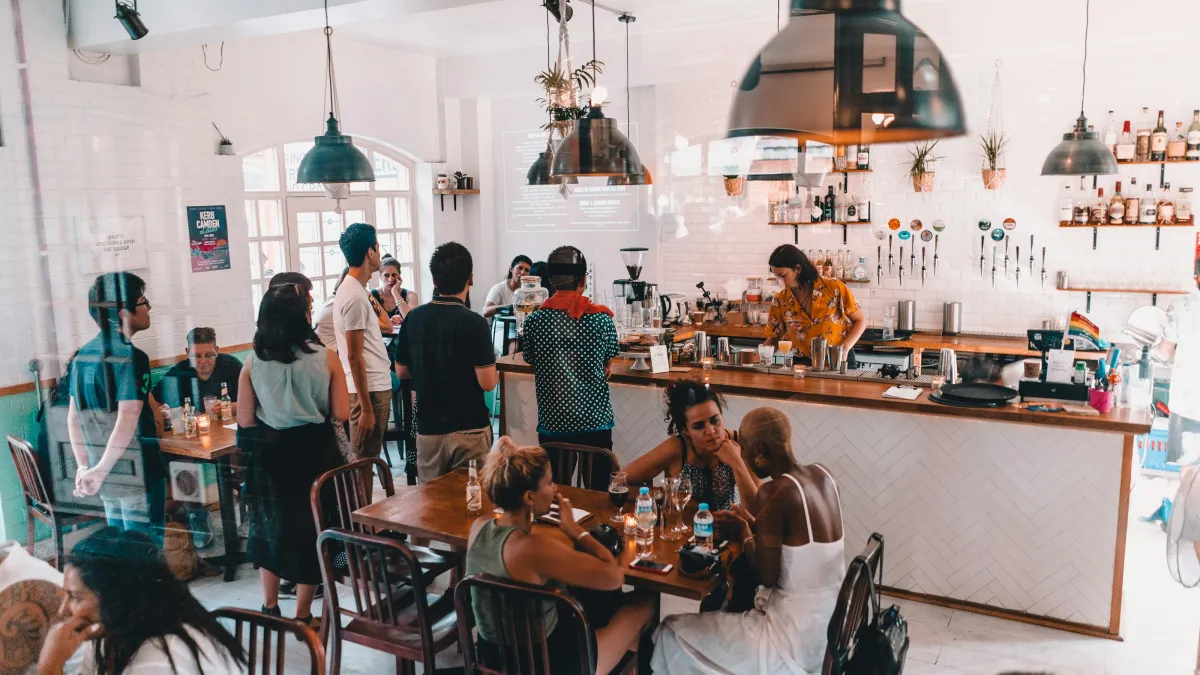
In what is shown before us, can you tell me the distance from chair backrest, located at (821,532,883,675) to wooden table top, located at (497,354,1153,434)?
4.86 ft

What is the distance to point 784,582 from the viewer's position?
2.73m

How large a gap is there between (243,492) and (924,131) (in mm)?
4132

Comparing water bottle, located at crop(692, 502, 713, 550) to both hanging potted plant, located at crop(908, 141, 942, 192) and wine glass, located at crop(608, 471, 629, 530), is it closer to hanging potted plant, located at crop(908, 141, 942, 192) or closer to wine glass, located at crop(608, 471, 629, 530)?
wine glass, located at crop(608, 471, 629, 530)

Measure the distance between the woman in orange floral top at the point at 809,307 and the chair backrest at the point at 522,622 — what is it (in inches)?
115

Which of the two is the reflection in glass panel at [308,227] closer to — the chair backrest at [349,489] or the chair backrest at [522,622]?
the chair backrest at [349,489]

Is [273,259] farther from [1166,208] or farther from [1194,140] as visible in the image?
[1194,140]

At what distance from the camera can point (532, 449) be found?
108 inches

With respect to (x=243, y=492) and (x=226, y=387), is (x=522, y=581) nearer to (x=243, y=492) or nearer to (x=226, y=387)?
(x=243, y=492)

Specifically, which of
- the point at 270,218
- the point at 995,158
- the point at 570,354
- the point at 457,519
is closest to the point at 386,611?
the point at 457,519

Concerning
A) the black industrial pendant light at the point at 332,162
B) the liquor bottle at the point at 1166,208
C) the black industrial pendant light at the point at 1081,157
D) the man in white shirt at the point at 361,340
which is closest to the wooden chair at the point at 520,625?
the man in white shirt at the point at 361,340

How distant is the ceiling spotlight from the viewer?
4488 millimetres

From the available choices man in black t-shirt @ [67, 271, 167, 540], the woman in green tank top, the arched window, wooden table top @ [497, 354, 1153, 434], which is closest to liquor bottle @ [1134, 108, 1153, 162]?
wooden table top @ [497, 354, 1153, 434]

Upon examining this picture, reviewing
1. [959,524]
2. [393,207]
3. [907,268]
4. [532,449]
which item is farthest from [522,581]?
[393,207]

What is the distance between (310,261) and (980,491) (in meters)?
5.75
